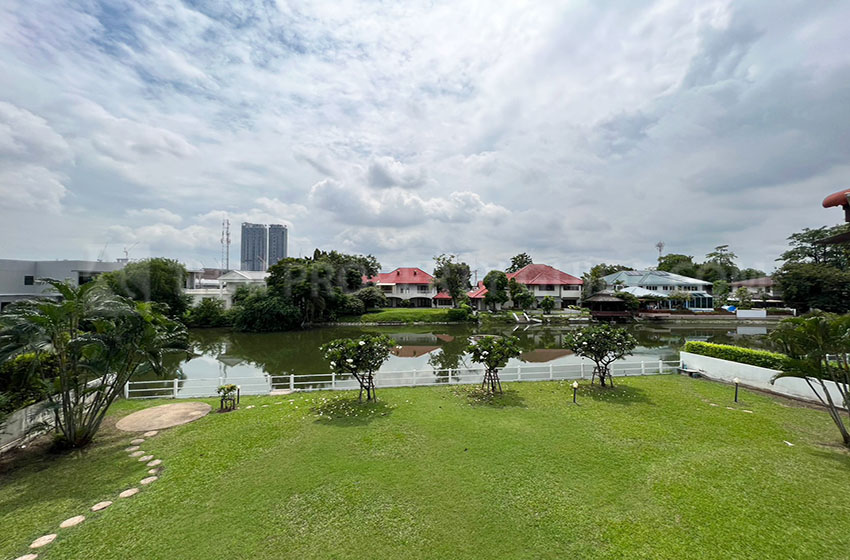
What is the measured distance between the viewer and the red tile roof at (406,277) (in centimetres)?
4728

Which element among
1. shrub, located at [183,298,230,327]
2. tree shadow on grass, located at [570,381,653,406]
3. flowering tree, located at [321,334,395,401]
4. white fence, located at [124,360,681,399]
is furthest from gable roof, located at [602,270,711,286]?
shrub, located at [183,298,230,327]

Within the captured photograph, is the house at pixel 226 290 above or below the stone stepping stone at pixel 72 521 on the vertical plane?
above

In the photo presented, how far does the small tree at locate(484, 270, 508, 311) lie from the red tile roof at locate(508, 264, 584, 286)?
695 centimetres

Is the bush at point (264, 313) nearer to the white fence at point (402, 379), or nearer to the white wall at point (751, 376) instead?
the white fence at point (402, 379)

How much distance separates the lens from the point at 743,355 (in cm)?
1094

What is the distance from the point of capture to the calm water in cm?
1614

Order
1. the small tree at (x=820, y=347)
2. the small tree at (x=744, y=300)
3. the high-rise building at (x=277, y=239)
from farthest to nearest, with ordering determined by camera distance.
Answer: the high-rise building at (x=277, y=239), the small tree at (x=744, y=300), the small tree at (x=820, y=347)

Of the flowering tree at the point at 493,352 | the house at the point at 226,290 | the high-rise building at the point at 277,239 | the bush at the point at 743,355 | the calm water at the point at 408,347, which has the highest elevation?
the high-rise building at the point at 277,239

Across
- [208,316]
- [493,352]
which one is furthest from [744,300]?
[208,316]

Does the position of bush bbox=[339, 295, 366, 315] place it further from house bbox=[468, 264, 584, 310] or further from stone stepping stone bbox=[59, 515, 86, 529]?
stone stepping stone bbox=[59, 515, 86, 529]

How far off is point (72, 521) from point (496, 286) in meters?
34.7

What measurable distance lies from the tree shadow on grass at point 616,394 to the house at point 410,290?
36.3 meters

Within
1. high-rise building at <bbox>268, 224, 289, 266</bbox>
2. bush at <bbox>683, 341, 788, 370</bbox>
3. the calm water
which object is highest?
high-rise building at <bbox>268, 224, 289, 266</bbox>

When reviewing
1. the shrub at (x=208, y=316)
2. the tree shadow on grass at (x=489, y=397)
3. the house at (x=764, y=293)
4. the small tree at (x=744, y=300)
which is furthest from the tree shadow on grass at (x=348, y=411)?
the house at (x=764, y=293)
